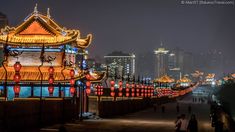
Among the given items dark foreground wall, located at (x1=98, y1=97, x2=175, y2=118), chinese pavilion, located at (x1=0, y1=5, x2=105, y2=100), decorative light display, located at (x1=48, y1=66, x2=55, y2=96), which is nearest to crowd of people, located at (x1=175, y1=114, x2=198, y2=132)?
dark foreground wall, located at (x1=98, y1=97, x2=175, y2=118)

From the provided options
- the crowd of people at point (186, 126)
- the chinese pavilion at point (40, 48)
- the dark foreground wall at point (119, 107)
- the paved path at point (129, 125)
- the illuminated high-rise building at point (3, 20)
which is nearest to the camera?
the crowd of people at point (186, 126)

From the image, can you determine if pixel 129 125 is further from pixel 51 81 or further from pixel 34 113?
pixel 51 81

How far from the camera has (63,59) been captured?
174 ft

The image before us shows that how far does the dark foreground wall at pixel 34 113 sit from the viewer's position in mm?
26984

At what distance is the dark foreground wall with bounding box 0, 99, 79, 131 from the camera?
2698cm

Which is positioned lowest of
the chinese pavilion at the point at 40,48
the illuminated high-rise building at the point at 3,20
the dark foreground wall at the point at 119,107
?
the dark foreground wall at the point at 119,107

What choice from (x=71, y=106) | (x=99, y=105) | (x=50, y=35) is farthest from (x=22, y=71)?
(x=71, y=106)

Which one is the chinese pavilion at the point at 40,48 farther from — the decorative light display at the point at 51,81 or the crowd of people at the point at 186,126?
the crowd of people at the point at 186,126

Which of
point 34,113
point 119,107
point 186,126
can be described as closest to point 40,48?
point 119,107

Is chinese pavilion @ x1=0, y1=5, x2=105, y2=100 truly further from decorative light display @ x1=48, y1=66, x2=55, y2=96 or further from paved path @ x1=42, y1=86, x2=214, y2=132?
paved path @ x1=42, y1=86, x2=214, y2=132

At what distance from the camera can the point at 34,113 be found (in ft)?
104

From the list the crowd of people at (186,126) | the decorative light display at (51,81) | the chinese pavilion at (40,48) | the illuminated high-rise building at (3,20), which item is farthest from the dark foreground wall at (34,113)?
the illuminated high-rise building at (3,20)

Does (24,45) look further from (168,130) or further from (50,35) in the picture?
(168,130)

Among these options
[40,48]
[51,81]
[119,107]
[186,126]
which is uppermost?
[40,48]
